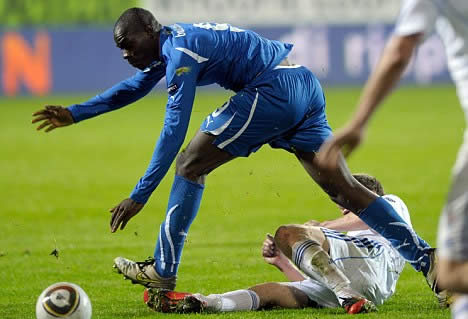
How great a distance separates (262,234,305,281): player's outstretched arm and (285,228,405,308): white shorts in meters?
0.17

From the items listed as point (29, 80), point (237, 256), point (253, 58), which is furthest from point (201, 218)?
point (29, 80)

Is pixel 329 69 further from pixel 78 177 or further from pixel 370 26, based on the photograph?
pixel 78 177

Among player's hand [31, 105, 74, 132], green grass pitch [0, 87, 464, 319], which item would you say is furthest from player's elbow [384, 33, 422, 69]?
player's hand [31, 105, 74, 132]

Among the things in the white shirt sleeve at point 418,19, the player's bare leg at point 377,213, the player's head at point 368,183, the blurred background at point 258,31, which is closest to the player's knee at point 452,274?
the white shirt sleeve at point 418,19

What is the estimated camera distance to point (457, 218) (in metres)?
4.11

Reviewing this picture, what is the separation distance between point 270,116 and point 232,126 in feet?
A: 0.79

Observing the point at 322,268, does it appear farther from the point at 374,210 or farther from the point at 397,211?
the point at 397,211

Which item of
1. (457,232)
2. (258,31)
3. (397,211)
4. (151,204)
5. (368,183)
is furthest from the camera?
(258,31)

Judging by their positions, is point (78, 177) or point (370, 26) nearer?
point (78, 177)

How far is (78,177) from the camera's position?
1623 cm

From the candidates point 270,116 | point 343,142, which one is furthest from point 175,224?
point 343,142

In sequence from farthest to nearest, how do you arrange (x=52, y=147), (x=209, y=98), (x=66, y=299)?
1. (x=209, y=98)
2. (x=52, y=147)
3. (x=66, y=299)

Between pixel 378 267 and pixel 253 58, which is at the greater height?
pixel 253 58

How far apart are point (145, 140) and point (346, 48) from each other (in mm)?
15601
